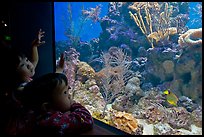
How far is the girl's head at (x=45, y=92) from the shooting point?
1.10 m

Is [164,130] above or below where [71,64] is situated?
below

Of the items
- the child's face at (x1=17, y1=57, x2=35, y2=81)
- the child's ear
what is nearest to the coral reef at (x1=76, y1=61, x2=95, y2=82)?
the child's face at (x1=17, y1=57, x2=35, y2=81)


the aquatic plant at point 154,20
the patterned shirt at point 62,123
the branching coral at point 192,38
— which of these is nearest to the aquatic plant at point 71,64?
the aquatic plant at point 154,20

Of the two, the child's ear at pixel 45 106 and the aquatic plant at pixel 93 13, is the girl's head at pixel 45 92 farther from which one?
the aquatic plant at pixel 93 13

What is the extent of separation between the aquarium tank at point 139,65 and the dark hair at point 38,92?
59.4 inches

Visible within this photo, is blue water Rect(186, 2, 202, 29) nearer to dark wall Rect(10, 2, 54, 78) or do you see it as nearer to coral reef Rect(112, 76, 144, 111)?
coral reef Rect(112, 76, 144, 111)

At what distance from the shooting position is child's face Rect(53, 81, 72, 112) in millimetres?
1146

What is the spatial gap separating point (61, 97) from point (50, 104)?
70mm

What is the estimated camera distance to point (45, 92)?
1100mm

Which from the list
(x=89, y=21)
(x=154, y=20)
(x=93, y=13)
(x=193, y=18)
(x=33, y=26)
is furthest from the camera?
(x=89, y=21)

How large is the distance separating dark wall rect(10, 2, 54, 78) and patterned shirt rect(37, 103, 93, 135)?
1176 millimetres

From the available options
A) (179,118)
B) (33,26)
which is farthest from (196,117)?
(33,26)

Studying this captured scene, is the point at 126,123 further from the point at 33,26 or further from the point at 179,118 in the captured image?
the point at 33,26

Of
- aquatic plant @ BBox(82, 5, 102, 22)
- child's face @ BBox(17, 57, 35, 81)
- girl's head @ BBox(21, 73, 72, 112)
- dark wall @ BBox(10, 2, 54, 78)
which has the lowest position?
girl's head @ BBox(21, 73, 72, 112)
